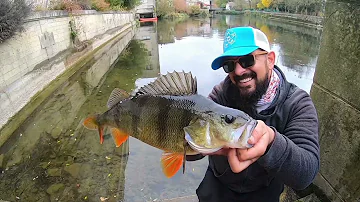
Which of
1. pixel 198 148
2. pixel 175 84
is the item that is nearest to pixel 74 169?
pixel 175 84

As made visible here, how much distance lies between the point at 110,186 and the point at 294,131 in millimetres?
3391

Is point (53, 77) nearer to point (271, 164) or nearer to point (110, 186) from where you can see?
point (110, 186)

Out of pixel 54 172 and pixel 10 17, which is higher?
pixel 10 17

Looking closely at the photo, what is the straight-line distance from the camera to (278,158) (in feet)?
4.72

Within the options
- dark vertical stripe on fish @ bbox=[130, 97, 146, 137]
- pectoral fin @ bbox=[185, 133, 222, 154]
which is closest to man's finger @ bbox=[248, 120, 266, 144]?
pectoral fin @ bbox=[185, 133, 222, 154]

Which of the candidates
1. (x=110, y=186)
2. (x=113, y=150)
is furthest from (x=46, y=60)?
(x=110, y=186)

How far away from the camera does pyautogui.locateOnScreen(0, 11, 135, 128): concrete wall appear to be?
671 centimetres

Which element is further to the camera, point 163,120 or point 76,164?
point 76,164

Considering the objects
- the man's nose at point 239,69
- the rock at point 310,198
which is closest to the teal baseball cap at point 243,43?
the man's nose at point 239,69

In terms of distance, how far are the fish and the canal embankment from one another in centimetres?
483

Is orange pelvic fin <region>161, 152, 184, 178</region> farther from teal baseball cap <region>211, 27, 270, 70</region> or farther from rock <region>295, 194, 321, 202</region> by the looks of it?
rock <region>295, 194, 321, 202</region>

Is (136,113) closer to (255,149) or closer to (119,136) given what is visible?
(119,136)

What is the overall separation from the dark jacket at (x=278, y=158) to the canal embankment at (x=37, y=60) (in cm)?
526

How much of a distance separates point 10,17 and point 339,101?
7864 mm
